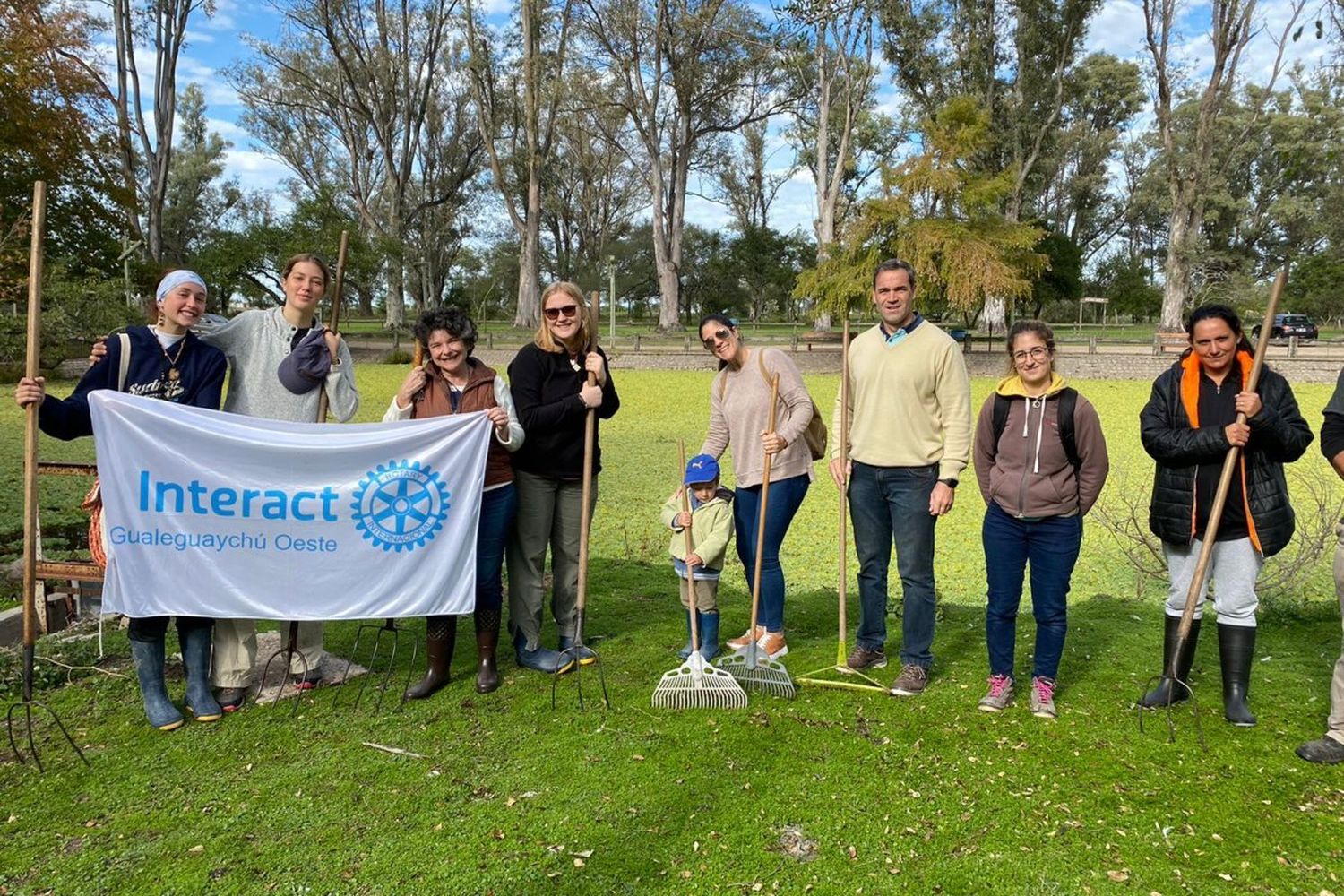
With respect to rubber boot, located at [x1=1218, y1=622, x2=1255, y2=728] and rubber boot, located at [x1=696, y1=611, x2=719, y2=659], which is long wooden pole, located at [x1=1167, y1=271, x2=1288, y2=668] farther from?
rubber boot, located at [x1=696, y1=611, x2=719, y2=659]

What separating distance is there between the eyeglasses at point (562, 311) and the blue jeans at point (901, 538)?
163 centimetres

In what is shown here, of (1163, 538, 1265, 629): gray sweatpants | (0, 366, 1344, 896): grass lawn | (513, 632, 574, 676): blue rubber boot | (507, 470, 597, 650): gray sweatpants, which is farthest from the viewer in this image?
(513, 632, 574, 676): blue rubber boot

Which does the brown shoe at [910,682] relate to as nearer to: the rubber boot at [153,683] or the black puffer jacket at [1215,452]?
the black puffer jacket at [1215,452]

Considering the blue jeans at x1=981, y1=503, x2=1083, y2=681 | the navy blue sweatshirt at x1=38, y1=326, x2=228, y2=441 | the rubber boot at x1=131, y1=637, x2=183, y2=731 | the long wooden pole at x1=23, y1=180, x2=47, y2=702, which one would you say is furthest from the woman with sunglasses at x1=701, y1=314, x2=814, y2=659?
the long wooden pole at x1=23, y1=180, x2=47, y2=702

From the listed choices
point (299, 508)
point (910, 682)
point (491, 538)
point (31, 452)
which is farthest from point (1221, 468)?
point (31, 452)

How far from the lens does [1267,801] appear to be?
3166 millimetres

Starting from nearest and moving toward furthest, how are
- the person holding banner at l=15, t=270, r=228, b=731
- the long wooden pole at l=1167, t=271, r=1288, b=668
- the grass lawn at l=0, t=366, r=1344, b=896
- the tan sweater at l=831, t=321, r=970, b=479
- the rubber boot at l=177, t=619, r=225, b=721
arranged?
the grass lawn at l=0, t=366, r=1344, b=896
the long wooden pole at l=1167, t=271, r=1288, b=668
the person holding banner at l=15, t=270, r=228, b=731
the rubber boot at l=177, t=619, r=225, b=721
the tan sweater at l=831, t=321, r=970, b=479

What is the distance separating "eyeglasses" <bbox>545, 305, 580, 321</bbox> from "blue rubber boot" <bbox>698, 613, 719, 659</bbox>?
70.6 inches

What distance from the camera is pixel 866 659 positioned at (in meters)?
4.52

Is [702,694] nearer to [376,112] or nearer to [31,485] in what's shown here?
[31,485]

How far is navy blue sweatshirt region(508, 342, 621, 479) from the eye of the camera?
4148 mm

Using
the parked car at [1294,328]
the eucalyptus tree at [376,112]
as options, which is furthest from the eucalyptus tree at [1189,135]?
the eucalyptus tree at [376,112]

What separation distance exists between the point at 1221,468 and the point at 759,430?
209cm

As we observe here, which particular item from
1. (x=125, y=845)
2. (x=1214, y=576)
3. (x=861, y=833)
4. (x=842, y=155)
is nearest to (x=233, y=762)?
(x=125, y=845)
